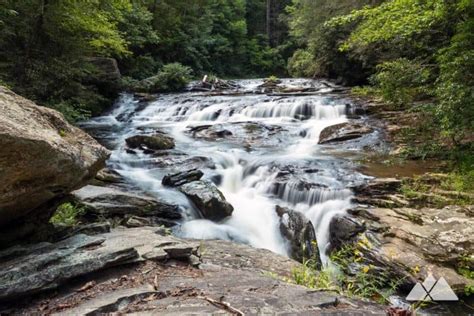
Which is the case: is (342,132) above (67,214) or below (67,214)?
above

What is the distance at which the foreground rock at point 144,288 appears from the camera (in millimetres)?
Answer: 2689

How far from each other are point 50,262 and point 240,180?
20.7ft

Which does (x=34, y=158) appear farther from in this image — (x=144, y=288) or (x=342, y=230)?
(x=342, y=230)

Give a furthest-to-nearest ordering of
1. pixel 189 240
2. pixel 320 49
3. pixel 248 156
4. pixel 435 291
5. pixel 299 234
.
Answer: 1. pixel 320 49
2. pixel 248 156
3. pixel 299 234
4. pixel 189 240
5. pixel 435 291

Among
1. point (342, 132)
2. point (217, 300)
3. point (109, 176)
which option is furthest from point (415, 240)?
point (342, 132)

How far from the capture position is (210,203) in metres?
7.30

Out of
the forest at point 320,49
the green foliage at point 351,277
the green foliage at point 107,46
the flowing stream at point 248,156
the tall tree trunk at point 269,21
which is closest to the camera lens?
the green foliage at point 351,277

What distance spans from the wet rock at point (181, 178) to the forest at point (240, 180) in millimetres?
44

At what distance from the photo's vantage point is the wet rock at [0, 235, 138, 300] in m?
2.79

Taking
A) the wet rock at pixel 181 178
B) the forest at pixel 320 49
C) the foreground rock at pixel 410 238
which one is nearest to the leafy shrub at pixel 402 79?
the forest at pixel 320 49

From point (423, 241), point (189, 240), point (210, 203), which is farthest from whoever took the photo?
point (210, 203)

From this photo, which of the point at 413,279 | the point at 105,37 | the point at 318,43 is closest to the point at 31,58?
the point at 105,37

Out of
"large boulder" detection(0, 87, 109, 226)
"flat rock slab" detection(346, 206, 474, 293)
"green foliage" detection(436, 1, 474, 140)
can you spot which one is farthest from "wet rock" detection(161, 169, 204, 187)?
"green foliage" detection(436, 1, 474, 140)

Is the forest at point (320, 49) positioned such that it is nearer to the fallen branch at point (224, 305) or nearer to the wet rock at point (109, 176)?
the wet rock at point (109, 176)
